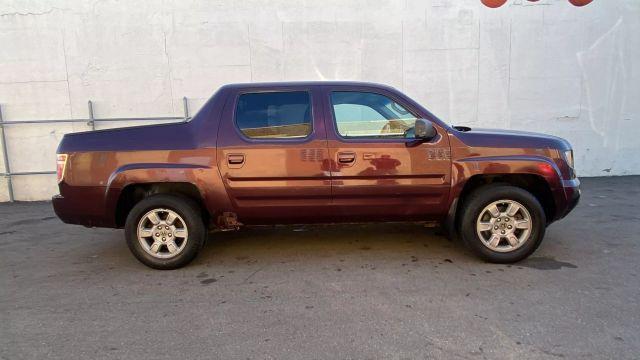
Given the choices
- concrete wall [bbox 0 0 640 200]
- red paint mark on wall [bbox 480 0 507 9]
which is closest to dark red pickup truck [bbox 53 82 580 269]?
concrete wall [bbox 0 0 640 200]

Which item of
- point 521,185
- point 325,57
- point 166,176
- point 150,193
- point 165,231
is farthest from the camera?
point 325,57

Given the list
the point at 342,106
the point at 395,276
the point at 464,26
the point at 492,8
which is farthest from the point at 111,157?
the point at 492,8

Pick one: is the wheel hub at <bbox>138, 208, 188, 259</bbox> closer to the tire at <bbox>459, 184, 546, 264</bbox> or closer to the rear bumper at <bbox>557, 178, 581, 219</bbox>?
the tire at <bbox>459, 184, 546, 264</bbox>

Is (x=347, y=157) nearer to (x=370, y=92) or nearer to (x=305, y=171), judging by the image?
(x=305, y=171)

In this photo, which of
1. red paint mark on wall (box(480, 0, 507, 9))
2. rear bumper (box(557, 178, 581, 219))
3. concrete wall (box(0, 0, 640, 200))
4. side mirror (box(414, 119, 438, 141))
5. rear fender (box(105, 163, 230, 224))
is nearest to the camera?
side mirror (box(414, 119, 438, 141))

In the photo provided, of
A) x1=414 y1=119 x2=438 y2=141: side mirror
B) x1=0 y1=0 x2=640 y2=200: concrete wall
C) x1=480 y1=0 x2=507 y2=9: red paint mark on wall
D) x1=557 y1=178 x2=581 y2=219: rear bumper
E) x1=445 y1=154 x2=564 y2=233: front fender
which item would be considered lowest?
x1=557 y1=178 x2=581 y2=219: rear bumper

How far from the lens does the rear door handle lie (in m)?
3.88

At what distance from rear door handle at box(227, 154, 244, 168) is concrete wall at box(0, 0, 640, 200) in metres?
4.47

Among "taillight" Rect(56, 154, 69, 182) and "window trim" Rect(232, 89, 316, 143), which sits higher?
"window trim" Rect(232, 89, 316, 143)

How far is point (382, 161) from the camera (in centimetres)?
390

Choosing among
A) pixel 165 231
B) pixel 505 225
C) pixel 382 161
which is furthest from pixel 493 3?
pixel 165 231

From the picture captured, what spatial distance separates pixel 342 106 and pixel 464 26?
209 inches

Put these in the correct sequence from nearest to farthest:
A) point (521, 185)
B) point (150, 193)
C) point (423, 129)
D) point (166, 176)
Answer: point (423, 129)
point (166, 176)
point (150, 193)
point (521, 185)

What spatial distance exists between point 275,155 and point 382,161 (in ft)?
3.45
